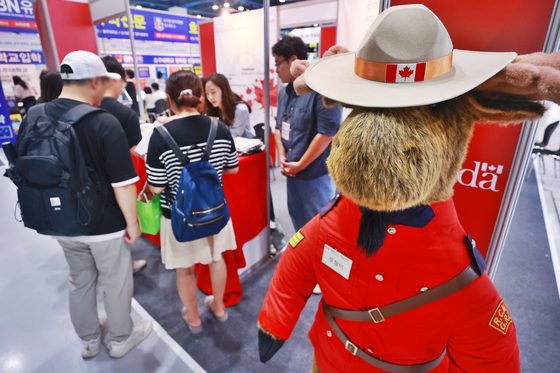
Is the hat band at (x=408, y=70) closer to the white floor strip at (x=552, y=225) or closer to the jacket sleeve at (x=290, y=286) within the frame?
the jacket sleeve at (x=290, y=286)

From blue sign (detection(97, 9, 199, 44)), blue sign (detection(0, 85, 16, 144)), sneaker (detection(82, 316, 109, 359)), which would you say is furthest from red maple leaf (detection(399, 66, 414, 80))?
blue sign (detection(97, 9, 199, 44))

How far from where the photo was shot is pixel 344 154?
1.93ft

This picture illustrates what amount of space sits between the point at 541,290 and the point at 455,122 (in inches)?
105

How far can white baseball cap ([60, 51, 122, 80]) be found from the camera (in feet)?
4.07

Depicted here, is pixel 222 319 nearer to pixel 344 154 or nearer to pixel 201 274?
pixel 201 274

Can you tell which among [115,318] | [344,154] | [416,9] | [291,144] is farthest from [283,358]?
[416,9]

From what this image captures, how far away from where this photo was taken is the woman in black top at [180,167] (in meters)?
1.45

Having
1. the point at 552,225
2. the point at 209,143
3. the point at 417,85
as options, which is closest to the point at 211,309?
the point at 209,143

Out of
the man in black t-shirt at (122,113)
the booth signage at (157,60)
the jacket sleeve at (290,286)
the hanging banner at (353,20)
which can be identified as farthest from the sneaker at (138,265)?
the booth signage at (157,60)

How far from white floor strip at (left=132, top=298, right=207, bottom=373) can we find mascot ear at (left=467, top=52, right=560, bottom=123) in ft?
5.88

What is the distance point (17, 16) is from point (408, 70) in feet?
24.6

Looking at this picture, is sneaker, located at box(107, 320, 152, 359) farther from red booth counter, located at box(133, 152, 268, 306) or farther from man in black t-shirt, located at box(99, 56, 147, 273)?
man in black t-shirt, located at box(99, 56, 147, 273)

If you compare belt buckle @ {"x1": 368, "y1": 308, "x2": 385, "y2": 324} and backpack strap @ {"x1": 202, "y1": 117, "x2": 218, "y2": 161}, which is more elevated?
backpack strap @ {"x1": 202, "y1": 117, "x2": 218, "y2": 161}

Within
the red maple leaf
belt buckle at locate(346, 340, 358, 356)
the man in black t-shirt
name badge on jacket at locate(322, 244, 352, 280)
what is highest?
the red maple leaf
